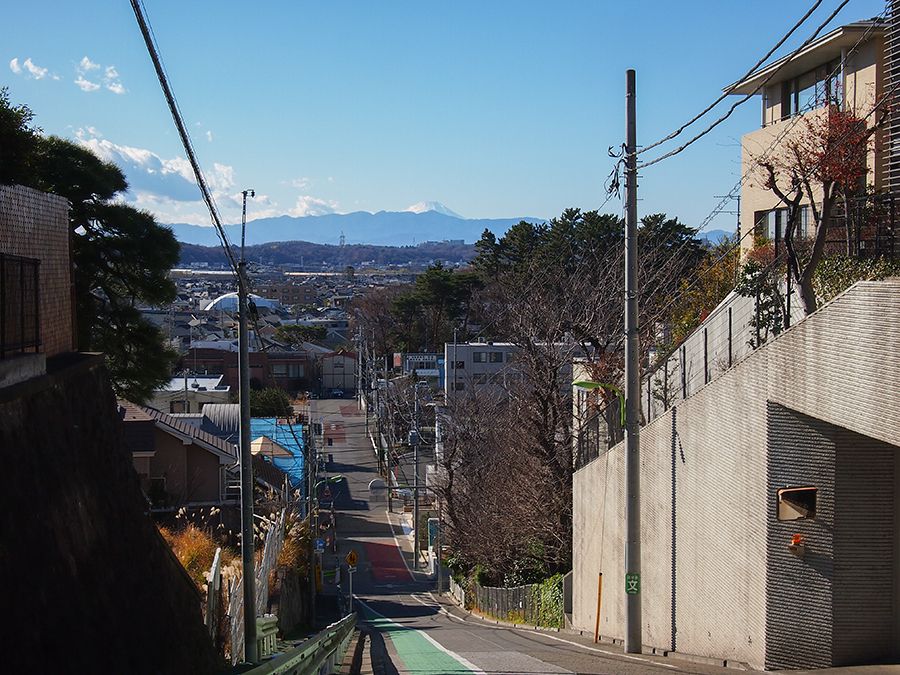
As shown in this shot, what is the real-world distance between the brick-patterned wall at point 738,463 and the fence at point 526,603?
22.0ft

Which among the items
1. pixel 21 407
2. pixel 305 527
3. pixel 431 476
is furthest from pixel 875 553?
pixel 431 476

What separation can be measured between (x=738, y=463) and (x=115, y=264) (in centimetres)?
1496

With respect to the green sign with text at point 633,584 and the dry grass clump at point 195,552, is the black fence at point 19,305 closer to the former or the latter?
the dry grass clump at point 195,552

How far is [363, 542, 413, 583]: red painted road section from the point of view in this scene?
45.1m

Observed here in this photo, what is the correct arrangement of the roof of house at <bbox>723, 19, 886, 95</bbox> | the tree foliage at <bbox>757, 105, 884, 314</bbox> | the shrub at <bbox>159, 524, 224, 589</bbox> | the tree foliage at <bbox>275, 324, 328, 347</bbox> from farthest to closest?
the tree foliage at <bbox>275, 324, 328, 347</bbox>
the roof of house at <bbox>723, 19, 886, 95</bbox>
the shrub at <bbox>159, 524, 224, 589</bbox>
the tree foliage at <bbox>757, 105, 884, 314</bbox>

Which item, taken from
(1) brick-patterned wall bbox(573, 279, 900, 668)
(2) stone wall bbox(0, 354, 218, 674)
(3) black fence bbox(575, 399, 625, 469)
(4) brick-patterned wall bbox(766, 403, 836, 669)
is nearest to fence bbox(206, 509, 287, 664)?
(2) stone wall bbox(0, 354, 218, 674)

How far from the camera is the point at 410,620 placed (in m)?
31.2

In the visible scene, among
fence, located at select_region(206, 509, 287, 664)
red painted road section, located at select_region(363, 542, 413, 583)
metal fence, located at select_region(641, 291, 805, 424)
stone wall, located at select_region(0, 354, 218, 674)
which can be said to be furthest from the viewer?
red painted road section, located at select_region(363, 542, 413, 583)

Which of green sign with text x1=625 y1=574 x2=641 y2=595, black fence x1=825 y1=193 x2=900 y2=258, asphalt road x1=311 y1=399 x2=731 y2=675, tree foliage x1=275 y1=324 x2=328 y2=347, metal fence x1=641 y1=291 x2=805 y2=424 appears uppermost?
black fence x1=825 y1=193 x2=900 y2=258

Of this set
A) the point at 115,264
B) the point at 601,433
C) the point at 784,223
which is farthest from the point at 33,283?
the point at 784,223

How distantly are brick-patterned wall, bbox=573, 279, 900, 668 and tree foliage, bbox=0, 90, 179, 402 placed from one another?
10.9 m

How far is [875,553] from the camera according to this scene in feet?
34.7

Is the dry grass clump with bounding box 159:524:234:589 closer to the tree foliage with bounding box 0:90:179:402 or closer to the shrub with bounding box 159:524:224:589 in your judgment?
the shrub with bounding box 159:524:224:589

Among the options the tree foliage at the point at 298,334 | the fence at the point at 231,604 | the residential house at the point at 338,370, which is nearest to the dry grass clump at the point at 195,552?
the fence at the point at 231,604
